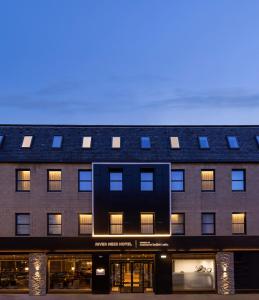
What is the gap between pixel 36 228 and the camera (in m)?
45.8

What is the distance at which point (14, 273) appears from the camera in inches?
1810

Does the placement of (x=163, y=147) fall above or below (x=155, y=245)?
above

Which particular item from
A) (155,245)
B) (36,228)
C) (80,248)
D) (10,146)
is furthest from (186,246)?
(10,146)

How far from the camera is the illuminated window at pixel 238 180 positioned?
4694 centimetres

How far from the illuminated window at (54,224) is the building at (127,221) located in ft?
0.23

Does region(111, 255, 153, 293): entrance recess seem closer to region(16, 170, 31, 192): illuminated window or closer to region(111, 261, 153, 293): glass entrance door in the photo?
region(111, 261, 153, 293): glass entrance door

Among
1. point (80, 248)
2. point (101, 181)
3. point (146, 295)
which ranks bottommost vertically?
point (146, 295)

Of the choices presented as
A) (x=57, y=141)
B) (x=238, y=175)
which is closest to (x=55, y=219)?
(x=57, y=141)

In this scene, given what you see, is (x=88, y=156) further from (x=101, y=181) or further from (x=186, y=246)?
(x=186, y=246)

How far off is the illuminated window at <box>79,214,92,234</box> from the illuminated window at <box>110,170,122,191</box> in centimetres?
266

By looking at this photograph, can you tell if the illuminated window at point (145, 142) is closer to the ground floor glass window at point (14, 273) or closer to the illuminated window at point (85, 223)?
the illuminated window at point (85, 223)

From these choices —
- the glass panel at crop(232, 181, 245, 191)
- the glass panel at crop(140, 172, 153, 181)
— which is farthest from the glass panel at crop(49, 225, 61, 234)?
the glass panel at crop(232, 181, 245, 191)

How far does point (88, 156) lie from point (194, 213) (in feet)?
28.2

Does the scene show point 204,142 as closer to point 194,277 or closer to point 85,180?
point 85,180
